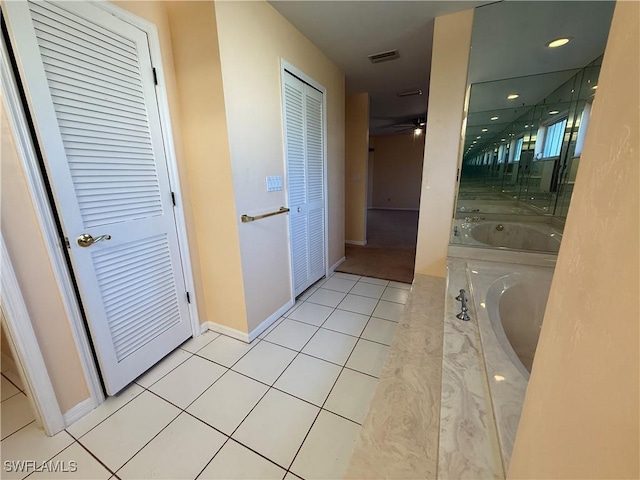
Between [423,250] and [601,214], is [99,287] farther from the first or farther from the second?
[423,250]

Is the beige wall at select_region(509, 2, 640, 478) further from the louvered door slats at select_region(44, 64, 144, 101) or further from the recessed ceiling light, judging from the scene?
the recessed ceiling light

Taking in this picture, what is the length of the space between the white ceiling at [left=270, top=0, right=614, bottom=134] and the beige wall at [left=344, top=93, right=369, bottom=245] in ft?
4.80

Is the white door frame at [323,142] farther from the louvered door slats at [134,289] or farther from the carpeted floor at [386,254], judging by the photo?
the louvered door slats at [134,289]

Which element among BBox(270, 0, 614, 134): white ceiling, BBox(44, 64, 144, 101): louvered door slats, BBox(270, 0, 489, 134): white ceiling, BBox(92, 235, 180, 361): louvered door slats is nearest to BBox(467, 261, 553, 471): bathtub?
BBox(270, 0, 614, 134): white ceiling

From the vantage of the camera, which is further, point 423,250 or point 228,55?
point 423,250

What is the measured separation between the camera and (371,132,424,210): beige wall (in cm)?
766

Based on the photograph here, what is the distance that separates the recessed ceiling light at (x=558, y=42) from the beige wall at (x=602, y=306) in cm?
212

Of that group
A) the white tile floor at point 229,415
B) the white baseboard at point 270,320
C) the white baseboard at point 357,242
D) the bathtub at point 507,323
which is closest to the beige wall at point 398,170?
the white baseboard at point 357,242

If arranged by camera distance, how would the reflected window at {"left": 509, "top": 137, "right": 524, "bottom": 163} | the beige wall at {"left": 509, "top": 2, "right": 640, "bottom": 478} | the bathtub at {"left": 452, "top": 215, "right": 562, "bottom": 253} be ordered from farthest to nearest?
the reflected window at {"left": 509, "top": 137, "right": 524, "bottom": 163}, the bathtub at {"left": 452, "top": 215, "right": 562, "bottom": 253}, the beige wall at {"left": 509, "top": 2, "right": 640, "bottom": 478}

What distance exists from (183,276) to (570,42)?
3.06 meters

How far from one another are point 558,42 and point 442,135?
85 cm

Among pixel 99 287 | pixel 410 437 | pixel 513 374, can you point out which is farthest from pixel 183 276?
pixel 513 374

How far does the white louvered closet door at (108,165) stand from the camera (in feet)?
3.50

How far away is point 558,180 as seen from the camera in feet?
6.14
